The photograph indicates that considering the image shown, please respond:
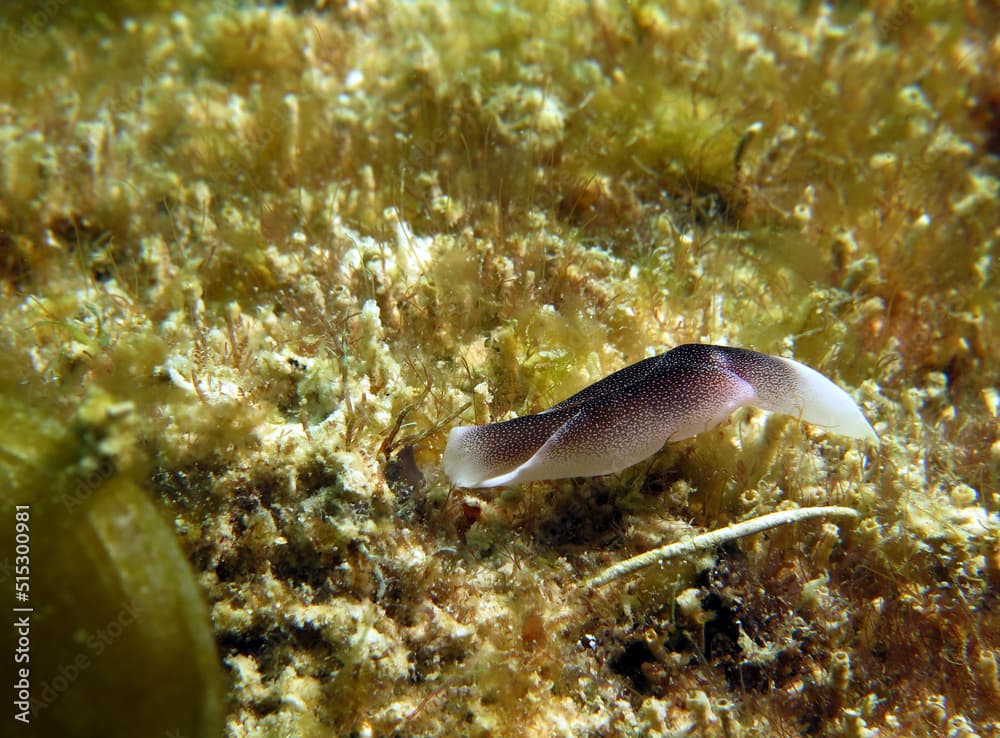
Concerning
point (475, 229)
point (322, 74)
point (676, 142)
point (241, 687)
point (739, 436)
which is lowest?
point (241, 687)

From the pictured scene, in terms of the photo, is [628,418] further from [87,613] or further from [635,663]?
[87,613]

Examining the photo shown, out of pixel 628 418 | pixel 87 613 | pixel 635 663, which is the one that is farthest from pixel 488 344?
pixel 87 613

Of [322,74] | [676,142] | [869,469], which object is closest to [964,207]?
[676,142]

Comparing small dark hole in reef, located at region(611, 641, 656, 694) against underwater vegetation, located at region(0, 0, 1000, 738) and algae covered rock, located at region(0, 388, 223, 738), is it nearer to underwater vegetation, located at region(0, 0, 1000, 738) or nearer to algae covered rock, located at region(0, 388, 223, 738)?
underwater vegetation, located at region(0, 0, 1000, 738)

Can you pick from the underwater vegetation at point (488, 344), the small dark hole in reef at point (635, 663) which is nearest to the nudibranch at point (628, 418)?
the underwater vegetation at point (488, 344)

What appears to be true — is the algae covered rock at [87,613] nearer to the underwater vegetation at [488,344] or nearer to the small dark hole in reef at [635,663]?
the underwater vegetation at [488,344]

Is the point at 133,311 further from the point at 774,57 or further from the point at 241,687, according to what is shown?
the point at 774,57
